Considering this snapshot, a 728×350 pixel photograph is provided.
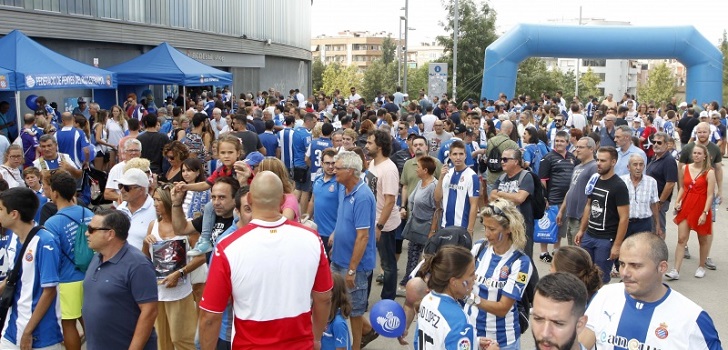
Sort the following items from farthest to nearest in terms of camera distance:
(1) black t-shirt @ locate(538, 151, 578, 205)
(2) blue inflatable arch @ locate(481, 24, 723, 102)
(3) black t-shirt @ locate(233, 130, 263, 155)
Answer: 1. (2) blue inflatable arch @ locate(481, 24, 723, 102)
2. (3) black t-shirt @ locate(233, 130, 263, 155)
3. (1) black t-shirt @ locate(538, 151, 578, 205)

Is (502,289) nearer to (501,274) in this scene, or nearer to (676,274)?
(501,274)

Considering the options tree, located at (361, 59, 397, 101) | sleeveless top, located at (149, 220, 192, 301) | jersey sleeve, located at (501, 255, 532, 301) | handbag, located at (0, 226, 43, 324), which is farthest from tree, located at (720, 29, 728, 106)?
handbag, located at (0, 226, 43, 324)

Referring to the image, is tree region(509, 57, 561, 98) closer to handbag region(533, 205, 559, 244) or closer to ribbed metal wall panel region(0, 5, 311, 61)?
ribbed metal wall panel region(0, 5, 311, 61)

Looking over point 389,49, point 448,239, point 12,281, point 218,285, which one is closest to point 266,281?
point 218,285

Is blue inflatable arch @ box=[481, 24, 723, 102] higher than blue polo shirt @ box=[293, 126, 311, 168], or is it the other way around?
blue inflatable arch @ box=[481, 24, 723, 102]

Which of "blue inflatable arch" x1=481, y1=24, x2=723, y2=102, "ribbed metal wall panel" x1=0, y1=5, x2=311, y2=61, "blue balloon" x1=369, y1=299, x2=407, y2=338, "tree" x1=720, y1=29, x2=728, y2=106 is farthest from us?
"tree" x1=720, y1=29, x2=728, y2=106

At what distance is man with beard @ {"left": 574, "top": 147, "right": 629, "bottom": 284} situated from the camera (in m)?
7.09

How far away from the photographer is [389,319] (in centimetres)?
432

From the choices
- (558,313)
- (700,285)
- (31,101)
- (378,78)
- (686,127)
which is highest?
(378,78)

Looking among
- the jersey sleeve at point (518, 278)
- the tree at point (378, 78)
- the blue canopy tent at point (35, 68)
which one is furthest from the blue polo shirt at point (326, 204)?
the tree at point (378, 78)

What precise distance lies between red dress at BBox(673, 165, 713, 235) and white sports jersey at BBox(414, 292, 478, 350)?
638 cm

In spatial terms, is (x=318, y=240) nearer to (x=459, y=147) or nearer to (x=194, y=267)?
(x=194, y=267)

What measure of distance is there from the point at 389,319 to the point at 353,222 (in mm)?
1889

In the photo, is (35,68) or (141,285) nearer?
(141,285)
